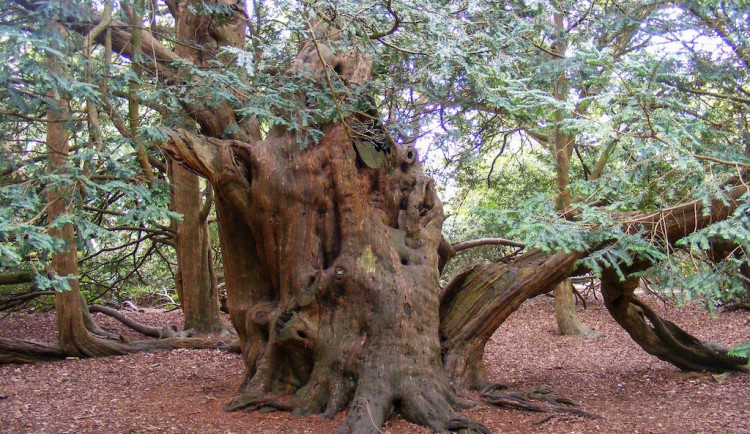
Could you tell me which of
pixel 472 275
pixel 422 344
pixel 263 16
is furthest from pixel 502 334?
pixel 263 16

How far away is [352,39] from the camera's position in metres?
4.95

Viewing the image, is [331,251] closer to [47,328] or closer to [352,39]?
[352,39]

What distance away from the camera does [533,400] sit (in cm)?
579

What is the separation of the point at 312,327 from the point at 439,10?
9.78ft

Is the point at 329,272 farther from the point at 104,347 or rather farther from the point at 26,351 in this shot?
the point at 26,351

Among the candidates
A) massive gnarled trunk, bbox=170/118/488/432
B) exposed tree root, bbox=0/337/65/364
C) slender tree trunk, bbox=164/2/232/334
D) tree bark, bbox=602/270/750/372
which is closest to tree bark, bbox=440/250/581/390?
massive gnarled trunk, bbox=170/118/488/432

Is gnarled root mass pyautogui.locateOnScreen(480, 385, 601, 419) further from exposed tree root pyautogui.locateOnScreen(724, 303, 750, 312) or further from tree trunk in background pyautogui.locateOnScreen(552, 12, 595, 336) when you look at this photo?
exposed tree root pyautogui.locateOnScreen(724, 303, 750, 312)

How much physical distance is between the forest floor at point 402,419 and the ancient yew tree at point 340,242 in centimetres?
40

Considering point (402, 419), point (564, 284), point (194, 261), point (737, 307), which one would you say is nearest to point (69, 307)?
point (194, 261)

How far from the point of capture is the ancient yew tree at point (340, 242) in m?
5.21

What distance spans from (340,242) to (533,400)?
237 centimetres

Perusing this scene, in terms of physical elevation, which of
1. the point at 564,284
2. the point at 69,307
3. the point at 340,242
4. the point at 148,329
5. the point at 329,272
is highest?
the point at 340,242

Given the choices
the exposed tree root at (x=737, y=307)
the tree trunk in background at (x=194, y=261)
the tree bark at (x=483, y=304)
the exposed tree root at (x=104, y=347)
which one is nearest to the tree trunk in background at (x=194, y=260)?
the tree trunk in background at (x=194, y=261)

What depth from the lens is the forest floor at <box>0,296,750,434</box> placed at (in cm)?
509
